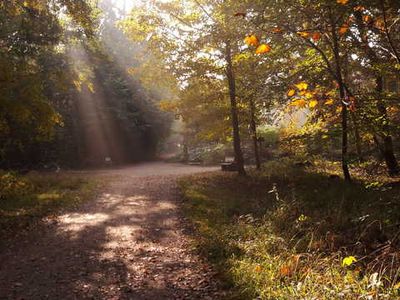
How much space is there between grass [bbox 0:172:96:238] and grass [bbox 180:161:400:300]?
149 inches

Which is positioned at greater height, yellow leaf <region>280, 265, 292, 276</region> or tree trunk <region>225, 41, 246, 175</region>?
tree trunk <region>225, 41, 246, 175</region>

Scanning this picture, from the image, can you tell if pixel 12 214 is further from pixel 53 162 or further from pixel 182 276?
pixel 53 162

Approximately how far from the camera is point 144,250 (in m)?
8.41

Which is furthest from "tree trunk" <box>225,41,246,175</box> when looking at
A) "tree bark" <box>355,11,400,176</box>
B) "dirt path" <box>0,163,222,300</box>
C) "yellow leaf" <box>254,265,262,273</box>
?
"yellow leaf" <box>254,265,262,273</box>

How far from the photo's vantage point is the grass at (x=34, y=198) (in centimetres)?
1049

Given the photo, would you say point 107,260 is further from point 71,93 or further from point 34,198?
point 71,93

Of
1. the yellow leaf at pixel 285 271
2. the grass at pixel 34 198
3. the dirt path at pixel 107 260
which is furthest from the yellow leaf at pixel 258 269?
the grass at pixel 34 198

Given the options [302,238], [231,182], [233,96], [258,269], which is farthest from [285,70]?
[258,269]

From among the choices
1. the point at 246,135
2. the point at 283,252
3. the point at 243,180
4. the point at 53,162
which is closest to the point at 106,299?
the point at 283,252

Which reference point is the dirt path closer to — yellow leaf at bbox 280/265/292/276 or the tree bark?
yellow leaf at bbox 280/265/292/276

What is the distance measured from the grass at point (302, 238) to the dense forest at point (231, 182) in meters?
0.04

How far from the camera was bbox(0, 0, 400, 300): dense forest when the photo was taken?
6.49 meters

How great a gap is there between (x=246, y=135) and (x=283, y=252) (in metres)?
13.4

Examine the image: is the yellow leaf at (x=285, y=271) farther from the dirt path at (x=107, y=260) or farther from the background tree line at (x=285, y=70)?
the background tree line at (x=285, y=70)
